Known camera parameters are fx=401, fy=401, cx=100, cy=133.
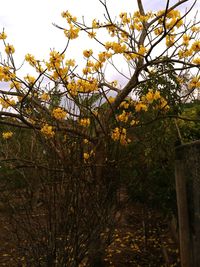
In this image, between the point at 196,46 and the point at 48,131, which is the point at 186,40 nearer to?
the point at 196,46

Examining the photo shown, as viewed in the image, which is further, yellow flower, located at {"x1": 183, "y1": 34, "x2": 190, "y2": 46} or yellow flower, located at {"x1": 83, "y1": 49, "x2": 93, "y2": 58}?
yellow flower, located at {"x1": 183, "y1": 34, "x2": 190, "y2": 46}

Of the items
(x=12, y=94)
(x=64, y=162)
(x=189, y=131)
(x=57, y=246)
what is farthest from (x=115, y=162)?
(x=189, y=131)

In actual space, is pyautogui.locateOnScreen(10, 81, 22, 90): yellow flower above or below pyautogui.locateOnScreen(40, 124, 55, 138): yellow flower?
above

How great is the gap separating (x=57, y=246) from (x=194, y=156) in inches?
54.2

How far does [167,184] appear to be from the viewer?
5.13m

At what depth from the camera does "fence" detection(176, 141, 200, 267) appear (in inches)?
133

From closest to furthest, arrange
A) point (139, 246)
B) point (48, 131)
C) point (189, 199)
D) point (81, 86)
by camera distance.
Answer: point (48, 131)
point (189, 199)
point (81, 86)
point (139, 246)

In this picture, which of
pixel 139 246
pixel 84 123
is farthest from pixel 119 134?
pixel 139 246

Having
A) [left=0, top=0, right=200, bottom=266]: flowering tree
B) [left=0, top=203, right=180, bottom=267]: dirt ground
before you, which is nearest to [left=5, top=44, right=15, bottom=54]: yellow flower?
[left=0, top=0, right=200, bottom=266]: flowering tree

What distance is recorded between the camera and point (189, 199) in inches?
142

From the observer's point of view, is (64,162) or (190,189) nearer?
(64,162)

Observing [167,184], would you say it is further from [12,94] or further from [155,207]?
[12,94]

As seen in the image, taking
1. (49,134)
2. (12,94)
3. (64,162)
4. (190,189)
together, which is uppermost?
(12,94)

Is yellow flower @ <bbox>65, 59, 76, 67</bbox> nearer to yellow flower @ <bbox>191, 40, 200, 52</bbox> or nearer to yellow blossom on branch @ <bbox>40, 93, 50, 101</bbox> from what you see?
yellow blossom on branch @ <bbox>40, 93, 50, 101</bbox>
